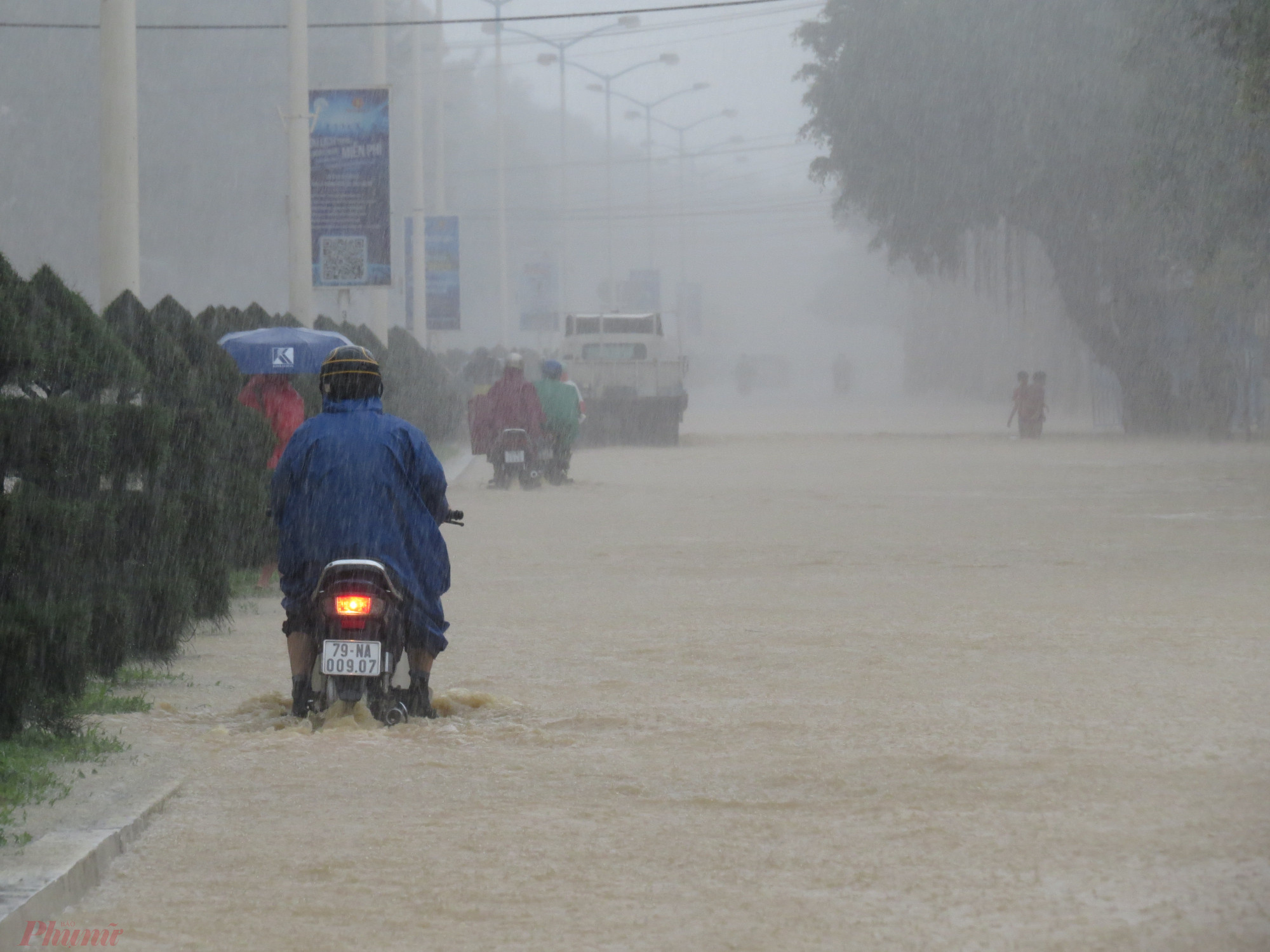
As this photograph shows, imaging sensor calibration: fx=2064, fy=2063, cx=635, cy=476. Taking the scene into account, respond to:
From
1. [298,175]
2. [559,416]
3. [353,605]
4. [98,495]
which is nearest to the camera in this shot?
[353,605]

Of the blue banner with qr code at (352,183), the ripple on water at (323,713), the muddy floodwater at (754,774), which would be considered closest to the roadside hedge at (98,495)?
the muddy floodwater at (754,774)

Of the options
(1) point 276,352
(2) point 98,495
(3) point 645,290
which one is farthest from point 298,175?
(3) point 645,290

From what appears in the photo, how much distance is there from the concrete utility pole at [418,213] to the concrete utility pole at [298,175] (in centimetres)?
1633

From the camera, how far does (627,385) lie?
129 feet

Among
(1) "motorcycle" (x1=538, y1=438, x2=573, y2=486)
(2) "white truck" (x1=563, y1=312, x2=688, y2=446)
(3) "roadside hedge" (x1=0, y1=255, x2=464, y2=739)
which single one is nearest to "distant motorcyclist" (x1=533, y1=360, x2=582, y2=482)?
(1) "motorcycle" (x1=538, y1=438, x2=573, y2=486)

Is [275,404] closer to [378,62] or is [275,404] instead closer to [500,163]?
[378,62]

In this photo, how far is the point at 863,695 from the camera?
8.99 metres

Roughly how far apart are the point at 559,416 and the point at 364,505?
58.6ft

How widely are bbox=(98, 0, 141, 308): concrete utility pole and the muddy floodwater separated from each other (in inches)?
148

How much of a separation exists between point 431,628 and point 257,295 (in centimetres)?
6350

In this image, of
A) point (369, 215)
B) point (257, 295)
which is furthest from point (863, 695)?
point (257, 295)

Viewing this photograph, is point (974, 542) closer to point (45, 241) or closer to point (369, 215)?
point (369, 215)

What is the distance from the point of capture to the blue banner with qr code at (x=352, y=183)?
2397cm

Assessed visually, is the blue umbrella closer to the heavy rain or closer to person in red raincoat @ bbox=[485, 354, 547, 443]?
the heavy rain
